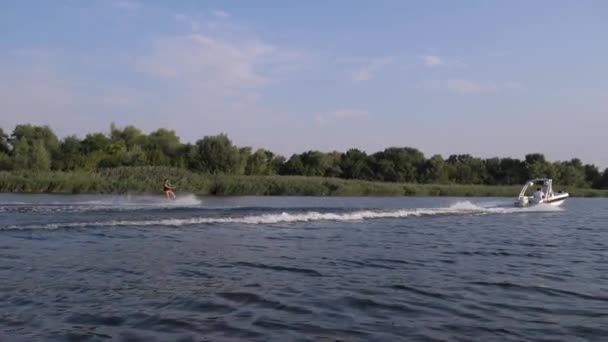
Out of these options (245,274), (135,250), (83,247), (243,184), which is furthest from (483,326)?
(243,184)

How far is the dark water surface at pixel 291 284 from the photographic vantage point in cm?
833

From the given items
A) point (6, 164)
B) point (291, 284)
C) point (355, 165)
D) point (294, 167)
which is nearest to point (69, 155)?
point (6, 164)

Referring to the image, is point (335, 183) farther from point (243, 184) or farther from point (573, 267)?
point (573, 267)

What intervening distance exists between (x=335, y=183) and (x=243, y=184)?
1035cm

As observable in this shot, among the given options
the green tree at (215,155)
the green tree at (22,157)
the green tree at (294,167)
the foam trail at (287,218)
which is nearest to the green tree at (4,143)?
the green tree at (22,157)

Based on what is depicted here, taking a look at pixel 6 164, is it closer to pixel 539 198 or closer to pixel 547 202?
pixel 539 198

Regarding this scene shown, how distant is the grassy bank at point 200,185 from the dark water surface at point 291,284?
29.5m

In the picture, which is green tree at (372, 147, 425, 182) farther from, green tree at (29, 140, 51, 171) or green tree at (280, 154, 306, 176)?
green tree at (29, 140, 51, 171)

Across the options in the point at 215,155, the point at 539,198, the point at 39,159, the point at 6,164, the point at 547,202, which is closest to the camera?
the point at 539,198

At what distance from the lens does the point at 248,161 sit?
3514 inches

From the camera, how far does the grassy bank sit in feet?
A: 167

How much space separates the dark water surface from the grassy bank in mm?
29504

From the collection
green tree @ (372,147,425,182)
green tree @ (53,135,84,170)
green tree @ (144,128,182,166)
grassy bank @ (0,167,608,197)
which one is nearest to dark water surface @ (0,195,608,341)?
grassy bank @ (0,167,608,197)

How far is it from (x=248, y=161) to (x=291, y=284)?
257 ft
